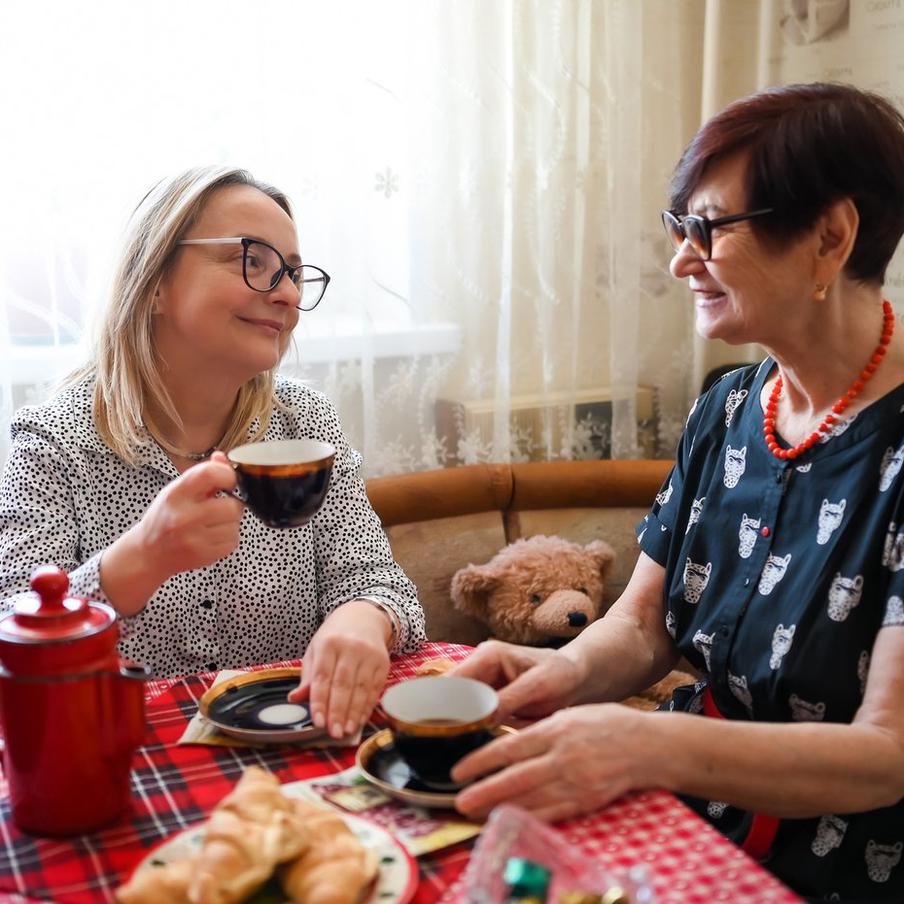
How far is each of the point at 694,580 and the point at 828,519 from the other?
243 mm

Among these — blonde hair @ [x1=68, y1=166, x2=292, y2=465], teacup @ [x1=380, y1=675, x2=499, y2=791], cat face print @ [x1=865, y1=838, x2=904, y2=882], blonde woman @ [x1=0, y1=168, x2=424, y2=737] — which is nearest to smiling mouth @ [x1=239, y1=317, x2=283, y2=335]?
blonde woman @ [x1=0, y1=168, x2=424, y2=737]

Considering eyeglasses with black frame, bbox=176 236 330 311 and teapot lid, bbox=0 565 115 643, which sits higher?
eyeglasses with black frame, bbox=176 236 330 311

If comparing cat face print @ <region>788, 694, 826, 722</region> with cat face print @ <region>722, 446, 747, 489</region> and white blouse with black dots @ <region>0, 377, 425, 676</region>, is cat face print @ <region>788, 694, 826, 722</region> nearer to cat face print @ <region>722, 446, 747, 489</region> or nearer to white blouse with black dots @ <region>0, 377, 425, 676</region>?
cat face print @ <region>722, 446, 747, 489</region>

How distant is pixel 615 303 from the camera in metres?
2.90

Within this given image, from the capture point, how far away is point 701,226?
4.92ft

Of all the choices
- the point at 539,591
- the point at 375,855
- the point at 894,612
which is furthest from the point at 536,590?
the point at 375,855

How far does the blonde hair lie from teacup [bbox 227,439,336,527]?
1.77ft

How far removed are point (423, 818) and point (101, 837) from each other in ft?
1.00

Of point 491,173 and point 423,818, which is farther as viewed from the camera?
point 491,173

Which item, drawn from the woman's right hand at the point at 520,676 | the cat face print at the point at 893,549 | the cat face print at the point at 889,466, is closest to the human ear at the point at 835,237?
the cat face print at the point at 889,466

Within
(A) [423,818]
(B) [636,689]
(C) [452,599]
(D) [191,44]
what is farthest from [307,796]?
(D) [191,44]

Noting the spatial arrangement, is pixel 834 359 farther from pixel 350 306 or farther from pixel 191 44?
pixel 191 44

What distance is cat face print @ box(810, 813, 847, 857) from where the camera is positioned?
1.38 m

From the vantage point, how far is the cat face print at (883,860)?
1371mm
